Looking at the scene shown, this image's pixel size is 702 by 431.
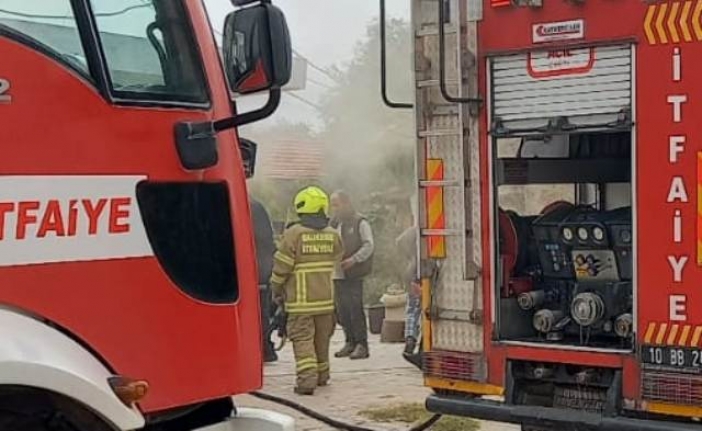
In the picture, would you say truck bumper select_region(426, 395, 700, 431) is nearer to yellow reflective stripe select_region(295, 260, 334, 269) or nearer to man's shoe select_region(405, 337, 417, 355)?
yellow reflective stripe select_region(295, 260, 334, 269)

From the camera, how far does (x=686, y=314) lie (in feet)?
16.6

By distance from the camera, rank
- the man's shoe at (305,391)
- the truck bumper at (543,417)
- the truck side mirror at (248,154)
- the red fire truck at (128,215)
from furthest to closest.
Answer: the man's shoe at (305,391)
the truck bumper at (543,417)
the truck side mirror at (248,154)
the red fire truck at (128,215)

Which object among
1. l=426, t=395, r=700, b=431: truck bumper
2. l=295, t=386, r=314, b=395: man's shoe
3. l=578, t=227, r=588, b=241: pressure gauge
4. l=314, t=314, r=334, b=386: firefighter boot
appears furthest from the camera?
l=314, t=314, r=334, b=386: firefighter boot

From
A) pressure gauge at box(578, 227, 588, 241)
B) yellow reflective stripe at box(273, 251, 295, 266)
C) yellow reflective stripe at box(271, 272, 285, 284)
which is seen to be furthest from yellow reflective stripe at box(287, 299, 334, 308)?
pressure gauge at box(578, 227, 588, 241)

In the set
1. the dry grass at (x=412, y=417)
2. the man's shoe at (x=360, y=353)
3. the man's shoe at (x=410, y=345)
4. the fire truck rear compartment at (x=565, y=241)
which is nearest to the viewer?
the fire truck rear compartment at (x=565, y=241)

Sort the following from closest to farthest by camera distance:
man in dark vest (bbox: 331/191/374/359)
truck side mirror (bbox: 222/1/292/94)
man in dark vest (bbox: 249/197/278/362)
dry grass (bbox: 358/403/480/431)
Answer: truck side mirror (bbox: 222/1/292/94)
dry grass (bbox: 358/403/480/431)
man in dark vest (bbox: 249/197/278/362)
man in dark vest (bbox: 331/191/374/359)

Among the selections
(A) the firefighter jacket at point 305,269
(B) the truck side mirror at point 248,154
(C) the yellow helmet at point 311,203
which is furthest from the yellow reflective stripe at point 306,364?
(B) the truck side mirror at point 248,154

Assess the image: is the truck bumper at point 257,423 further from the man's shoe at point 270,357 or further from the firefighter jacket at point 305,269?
the man's shoe at point 270,357

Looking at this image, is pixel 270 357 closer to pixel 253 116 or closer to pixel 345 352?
pixel 345 352

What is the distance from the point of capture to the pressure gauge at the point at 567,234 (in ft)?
19.2

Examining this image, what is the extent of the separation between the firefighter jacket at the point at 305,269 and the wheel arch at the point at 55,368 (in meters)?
6.30

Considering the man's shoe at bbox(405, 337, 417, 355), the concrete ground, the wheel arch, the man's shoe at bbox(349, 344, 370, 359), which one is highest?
the wheel arch

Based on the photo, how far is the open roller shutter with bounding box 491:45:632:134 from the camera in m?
Answer: 5.30

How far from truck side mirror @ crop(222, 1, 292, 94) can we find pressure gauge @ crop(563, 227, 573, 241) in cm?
282
